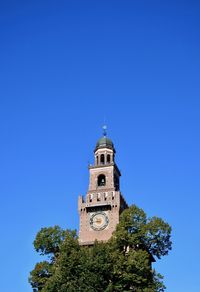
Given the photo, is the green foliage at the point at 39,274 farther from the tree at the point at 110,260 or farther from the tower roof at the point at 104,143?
the tower roof at the point at 104,143

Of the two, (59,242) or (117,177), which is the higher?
(117,177)

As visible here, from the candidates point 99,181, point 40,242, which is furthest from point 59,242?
point 99,181

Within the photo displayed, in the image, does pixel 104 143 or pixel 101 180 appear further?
pixel 104 143

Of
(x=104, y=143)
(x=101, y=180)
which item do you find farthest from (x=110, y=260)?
(x=104, y=143)

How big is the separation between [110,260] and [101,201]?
15.1 metres

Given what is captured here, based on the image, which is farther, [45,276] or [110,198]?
[110,198]

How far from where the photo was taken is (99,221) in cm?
6288

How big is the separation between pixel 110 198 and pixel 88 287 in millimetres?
18293

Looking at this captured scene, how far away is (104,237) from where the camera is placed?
61.7 m

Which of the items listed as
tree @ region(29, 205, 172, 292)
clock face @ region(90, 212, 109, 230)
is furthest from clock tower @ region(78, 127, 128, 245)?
tree @ region(29, 205, 172, 292)

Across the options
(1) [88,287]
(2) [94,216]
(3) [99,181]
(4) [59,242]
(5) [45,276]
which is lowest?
(1) [88,287]

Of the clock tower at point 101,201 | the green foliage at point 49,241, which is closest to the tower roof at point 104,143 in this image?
the clock tower at point 101,201

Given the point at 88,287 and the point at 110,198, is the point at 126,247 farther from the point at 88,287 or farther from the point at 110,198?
the point at 110,198

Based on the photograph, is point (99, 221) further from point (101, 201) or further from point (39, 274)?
point (39, 274)
